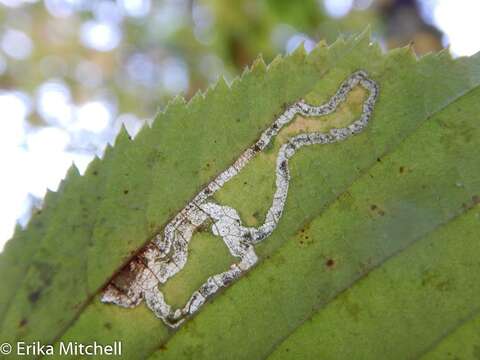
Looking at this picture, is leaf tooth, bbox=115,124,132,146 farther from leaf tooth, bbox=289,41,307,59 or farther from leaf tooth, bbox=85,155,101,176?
leaf tooth, bbox=289,41,307,59

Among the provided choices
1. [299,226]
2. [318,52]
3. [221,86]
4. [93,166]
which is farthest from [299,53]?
[93,166]

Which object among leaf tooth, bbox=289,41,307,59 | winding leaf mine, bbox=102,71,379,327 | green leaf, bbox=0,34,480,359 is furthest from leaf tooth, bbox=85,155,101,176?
leaf tooth, bbox=289,41,307,59

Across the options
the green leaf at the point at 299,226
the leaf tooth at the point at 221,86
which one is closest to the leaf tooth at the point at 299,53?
the green leaf at the point at 299,226

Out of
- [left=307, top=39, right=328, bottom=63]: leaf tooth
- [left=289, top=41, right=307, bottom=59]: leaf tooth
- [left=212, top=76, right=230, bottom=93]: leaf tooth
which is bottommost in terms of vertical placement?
[left=307, top=39, right=328, bottom=63]: leaf tooth

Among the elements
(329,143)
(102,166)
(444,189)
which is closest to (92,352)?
(102,166)

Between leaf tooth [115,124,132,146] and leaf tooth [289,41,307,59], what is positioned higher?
leaf tooth [115,124,132,146]

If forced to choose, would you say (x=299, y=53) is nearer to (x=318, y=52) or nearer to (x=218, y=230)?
(x=318, y=52)

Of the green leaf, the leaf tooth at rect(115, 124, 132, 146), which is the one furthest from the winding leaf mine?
the leaf tooth at rect(115, 124, 132, 146)
